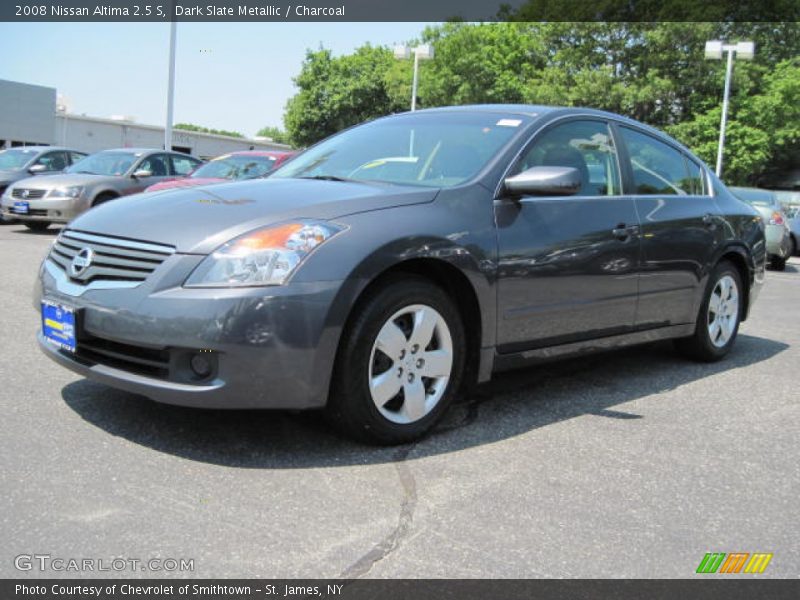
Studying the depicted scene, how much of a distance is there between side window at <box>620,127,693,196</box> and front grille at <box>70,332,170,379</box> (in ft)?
9.55

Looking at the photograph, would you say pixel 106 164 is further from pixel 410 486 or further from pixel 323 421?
pixel 410 486

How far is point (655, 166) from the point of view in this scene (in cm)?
498

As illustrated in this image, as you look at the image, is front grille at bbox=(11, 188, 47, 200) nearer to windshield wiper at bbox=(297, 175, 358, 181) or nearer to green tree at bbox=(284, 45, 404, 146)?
windshield wiper at bbox=(297, 175, 358, 181)

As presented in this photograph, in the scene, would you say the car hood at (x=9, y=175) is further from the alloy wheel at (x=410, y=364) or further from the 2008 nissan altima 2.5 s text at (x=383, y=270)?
the alloy wheel at (x=410, y=364)

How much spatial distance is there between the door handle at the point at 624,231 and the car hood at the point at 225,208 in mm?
1250

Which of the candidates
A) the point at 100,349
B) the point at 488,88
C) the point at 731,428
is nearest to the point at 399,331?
the point at 100,349

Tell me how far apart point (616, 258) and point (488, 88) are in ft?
116

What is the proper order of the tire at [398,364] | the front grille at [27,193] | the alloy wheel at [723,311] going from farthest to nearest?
1. the front grille at [27,193]
2. the alloy wheel at [723,311]
3. the tire at [398,364]

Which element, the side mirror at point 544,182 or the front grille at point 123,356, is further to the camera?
the side mirror at point 544,182

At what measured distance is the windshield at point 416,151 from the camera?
392 cm

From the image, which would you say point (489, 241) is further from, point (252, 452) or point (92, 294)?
point (92, 294)

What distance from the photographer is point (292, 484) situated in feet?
9.64

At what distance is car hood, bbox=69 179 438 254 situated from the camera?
314cm

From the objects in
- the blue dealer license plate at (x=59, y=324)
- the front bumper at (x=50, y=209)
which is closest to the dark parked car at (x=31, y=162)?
the front bumper at (x=50, y=209)
